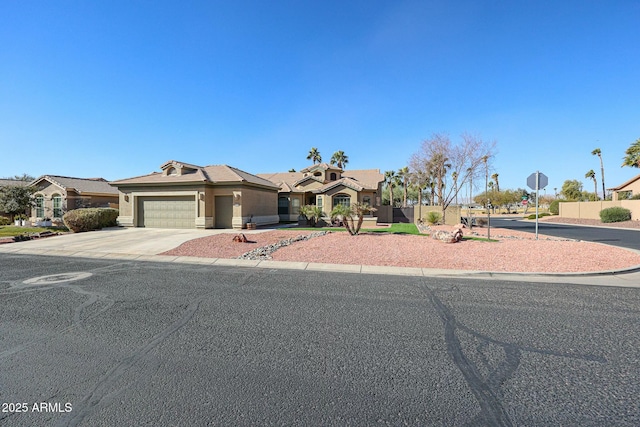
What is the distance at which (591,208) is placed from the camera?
35375 millimetres

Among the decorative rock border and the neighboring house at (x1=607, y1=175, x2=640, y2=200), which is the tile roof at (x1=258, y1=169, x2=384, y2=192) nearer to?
the decorative rock border

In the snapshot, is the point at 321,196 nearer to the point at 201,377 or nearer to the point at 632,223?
the point at 201,377

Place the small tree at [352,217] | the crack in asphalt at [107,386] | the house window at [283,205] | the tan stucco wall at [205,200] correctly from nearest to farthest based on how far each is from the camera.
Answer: the crack in asphalt at [107,386] → the small tree at [352,217] → the tan stucco wall at [205,200] → the house window at [283,205]

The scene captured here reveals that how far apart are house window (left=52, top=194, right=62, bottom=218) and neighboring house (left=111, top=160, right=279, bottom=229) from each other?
926 cm

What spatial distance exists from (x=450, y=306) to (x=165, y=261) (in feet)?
30.8

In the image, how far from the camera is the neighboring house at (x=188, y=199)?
20719 mm

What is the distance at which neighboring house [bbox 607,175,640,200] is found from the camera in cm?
3397

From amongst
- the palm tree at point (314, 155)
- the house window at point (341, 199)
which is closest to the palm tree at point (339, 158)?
the palm tree at point (314, 155)

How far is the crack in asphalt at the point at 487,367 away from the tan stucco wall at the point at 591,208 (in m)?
37.1

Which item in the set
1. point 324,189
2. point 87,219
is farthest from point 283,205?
point 87,219

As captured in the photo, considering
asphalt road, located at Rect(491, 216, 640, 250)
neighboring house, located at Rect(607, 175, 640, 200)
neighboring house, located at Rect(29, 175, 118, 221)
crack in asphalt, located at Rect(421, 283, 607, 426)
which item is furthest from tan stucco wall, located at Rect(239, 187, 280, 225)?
neighboring house, located at Rect(607, 175, 640, 200)

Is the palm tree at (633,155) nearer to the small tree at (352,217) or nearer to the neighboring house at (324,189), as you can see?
the neighboring house at (324,189)

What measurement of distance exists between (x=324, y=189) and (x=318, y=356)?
23.4 metres

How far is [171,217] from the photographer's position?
2150 centimetres
